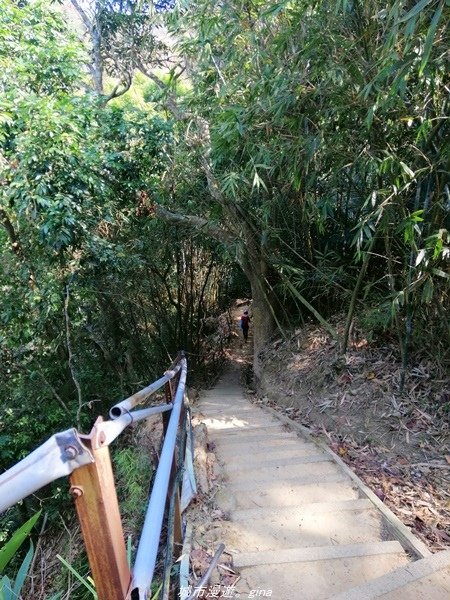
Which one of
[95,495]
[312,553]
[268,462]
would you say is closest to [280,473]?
[268,462]

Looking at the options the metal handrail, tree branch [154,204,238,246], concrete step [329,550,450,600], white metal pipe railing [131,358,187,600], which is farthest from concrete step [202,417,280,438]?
the metal handrail

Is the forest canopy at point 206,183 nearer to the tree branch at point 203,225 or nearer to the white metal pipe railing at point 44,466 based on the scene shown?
the tree branch at point 203,225

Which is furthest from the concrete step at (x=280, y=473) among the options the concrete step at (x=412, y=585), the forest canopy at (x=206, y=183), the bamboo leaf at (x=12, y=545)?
the bamboo leaf at (x=12, y=545)

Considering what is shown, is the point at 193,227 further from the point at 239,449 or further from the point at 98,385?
the point at 239,449

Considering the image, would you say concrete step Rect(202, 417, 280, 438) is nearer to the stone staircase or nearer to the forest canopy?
the stone staircase

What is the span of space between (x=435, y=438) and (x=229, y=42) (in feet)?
12.3

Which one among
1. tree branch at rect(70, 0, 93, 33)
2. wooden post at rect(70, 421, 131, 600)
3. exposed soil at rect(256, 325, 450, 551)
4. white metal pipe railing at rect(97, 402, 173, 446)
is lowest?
exposed soil at rect(256, 325, 450, 551)

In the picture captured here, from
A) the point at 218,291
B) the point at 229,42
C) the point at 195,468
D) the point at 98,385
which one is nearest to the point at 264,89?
the point at 229,42

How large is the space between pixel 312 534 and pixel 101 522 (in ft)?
6.03

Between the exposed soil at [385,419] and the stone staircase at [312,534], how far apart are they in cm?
22

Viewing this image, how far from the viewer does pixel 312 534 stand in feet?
7.07

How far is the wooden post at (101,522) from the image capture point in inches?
26.9

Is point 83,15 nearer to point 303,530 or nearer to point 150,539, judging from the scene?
point 303,530

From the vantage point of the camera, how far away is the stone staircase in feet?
5.47
